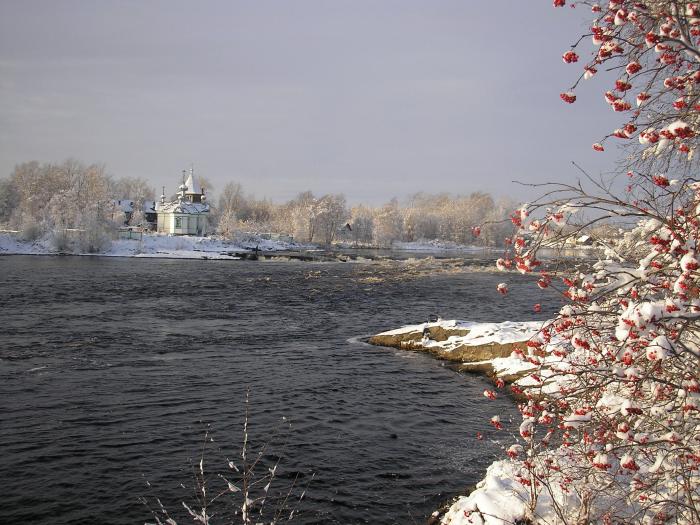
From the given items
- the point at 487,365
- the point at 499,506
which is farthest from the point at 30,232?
the point at 499,506

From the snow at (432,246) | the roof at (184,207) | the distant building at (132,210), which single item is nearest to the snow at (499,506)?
the roof at (184,207)

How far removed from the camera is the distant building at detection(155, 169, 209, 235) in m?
112

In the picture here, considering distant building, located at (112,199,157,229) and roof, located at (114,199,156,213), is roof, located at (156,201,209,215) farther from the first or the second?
roof, located at (114,199,156,213)

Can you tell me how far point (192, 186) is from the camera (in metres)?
120

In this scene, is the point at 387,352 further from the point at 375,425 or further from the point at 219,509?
the point at 219,509

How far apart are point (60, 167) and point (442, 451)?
12874cm

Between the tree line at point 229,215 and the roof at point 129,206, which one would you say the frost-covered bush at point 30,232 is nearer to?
the tree line at point 229,215

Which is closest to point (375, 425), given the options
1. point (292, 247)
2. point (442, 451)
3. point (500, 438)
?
point (442, 451)

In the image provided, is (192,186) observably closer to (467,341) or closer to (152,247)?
(152,247)

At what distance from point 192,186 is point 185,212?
11.4 meters

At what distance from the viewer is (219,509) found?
9766mm

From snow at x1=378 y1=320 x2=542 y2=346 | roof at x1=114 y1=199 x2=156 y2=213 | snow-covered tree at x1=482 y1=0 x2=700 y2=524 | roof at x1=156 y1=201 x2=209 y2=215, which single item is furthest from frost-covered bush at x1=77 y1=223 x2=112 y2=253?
snow-covered tree at x1=482 y1=0 x2=700 y2=524

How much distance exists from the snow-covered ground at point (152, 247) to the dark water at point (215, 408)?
53.3 meters

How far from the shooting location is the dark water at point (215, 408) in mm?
10375
